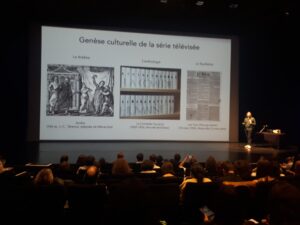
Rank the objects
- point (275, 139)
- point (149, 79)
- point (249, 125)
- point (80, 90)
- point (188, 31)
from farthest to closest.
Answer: point (188, 31)
point (249, 125)
point (275, 139)
point (149, 79)
point (80, 90)

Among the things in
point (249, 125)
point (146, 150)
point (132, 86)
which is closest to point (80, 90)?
point (132, 86)

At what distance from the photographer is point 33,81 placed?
9117 mm

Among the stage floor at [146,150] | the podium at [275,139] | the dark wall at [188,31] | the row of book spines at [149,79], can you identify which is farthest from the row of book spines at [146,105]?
the podium at [275,139]

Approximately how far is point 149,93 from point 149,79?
0.39m

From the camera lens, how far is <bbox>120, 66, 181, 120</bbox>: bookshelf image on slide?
30.9 feet

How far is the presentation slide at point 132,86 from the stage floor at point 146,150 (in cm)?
32

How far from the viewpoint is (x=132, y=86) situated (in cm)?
945

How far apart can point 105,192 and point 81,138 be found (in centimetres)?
641

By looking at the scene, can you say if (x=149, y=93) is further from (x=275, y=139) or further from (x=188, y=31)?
(x=275, y=139)

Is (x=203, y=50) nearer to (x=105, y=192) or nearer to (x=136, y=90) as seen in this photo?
(x=136, y=90)

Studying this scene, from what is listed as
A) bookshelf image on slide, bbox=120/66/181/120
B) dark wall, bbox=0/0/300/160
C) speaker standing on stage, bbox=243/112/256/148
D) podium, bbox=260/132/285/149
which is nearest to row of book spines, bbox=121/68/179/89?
bookshelf image on slide, bbox=120/66/181/120

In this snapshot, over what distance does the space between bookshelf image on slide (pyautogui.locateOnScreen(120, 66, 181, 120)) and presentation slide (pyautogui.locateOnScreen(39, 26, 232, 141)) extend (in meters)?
0.03

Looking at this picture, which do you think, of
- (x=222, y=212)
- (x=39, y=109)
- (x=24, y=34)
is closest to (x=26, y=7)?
(x=24, y=34)

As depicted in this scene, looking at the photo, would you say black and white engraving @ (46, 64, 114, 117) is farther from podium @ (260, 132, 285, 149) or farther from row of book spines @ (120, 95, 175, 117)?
podium @ (260, 132, 285, 149)
